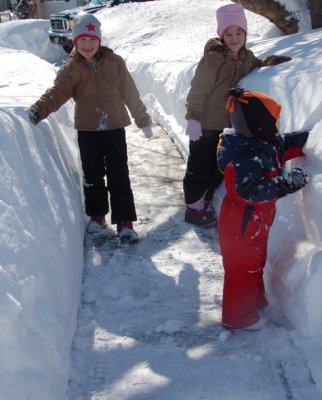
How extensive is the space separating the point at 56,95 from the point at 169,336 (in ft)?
6.22

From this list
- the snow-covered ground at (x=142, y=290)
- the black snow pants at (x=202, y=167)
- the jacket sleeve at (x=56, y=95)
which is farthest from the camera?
the black snow pants at (x=202, y=167)

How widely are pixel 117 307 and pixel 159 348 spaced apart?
18.6 inches

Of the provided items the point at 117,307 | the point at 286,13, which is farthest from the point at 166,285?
the point at 286,13

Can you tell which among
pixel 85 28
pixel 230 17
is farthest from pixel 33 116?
pixel 230 17

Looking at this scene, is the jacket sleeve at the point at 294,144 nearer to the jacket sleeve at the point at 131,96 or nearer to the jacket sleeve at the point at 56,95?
the jacket sleeve at the point at 131,96

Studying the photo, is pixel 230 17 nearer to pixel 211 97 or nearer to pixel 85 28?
pixel 211 97

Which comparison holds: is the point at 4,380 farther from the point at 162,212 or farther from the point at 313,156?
the point at 162,212

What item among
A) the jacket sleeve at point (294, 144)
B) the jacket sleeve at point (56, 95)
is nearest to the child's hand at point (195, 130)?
the jacket sleeve at point (56, 95)

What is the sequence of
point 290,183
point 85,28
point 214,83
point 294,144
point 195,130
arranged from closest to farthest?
point 290,183 < point 294,144 < point 85,28 < point 195,130 < point 214,83

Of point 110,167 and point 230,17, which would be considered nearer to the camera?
point 230,17

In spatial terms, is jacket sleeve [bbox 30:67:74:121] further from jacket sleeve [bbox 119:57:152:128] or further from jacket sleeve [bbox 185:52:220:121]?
jacket sleeve [bbox 185:52:220:121]

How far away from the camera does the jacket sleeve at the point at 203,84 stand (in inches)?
151

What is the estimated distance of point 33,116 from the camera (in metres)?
3.50

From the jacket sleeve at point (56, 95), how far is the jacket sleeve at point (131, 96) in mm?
381
